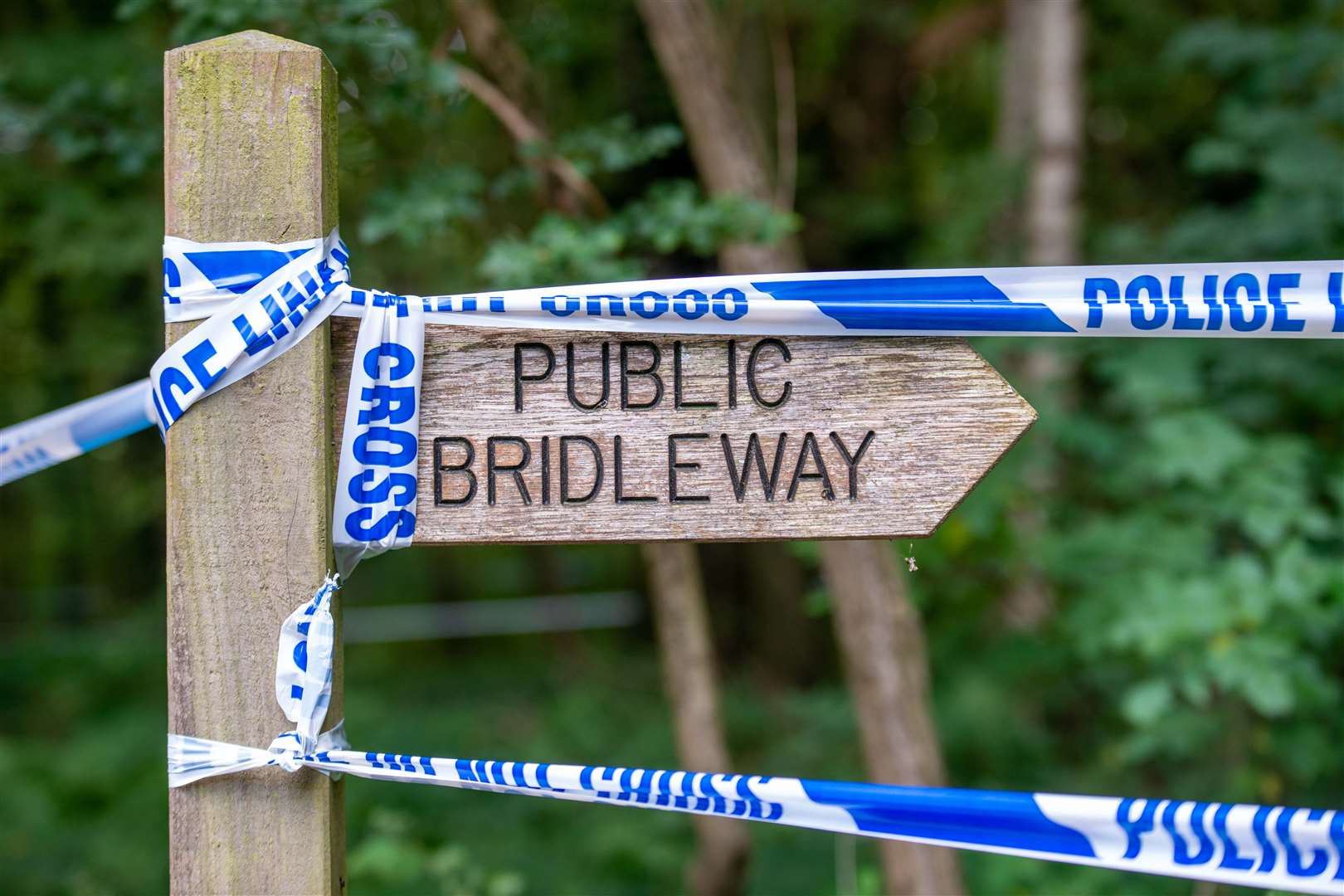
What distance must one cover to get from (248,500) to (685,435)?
1.95 feet

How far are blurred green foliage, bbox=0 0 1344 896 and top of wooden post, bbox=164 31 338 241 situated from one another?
3.21 feet

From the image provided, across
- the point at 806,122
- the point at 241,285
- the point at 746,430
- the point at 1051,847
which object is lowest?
the point at 1051,847

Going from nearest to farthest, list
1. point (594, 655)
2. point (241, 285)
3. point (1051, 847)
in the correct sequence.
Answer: point (1051, 847) < point (241, 285) < point (594, 655)

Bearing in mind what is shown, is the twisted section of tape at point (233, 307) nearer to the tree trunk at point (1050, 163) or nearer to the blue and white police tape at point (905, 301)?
the blue and white police tape at point (905, 301)

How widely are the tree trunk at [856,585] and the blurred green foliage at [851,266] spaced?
36 cm

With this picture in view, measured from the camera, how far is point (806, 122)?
20.6ft

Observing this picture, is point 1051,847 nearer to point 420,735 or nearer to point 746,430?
point 746,430

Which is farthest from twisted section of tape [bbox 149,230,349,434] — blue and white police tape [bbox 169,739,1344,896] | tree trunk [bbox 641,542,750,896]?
tree trunk [bbox 641,542,750,896]

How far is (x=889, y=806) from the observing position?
1225mm

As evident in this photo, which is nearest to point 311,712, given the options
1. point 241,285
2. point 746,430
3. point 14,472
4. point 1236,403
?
point 241,285

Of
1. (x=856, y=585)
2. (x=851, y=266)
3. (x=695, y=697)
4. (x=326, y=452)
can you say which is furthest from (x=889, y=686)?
(x=851, y=266)

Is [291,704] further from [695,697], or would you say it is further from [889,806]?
[695,697]

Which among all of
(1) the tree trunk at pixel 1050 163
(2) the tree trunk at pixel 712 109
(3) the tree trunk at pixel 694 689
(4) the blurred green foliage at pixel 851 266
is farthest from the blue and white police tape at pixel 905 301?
(1) the tree trunk at pixel 1050 163

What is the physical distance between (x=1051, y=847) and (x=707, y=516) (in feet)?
1.95
